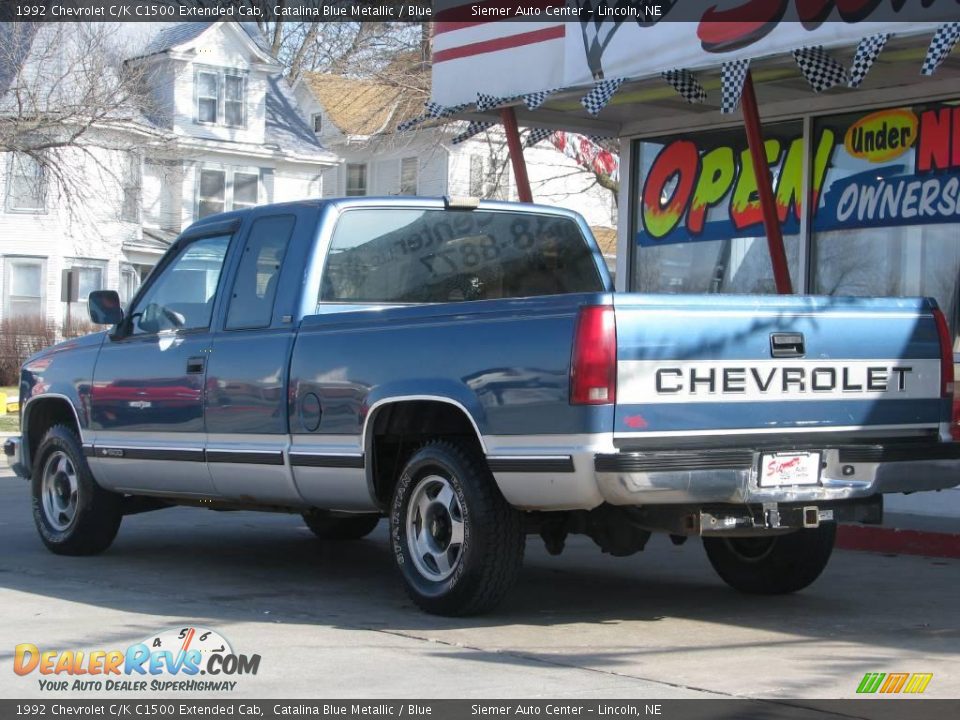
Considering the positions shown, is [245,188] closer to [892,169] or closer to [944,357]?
[892,169]

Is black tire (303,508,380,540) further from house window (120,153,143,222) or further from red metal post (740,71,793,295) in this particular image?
house window (120,153,143,222)

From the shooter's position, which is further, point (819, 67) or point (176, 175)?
point (176, 175)

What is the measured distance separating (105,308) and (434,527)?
3031 millimetres

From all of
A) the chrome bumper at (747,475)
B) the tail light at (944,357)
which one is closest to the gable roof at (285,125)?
the tail light at (944,357)

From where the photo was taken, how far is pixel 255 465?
7.84 metres

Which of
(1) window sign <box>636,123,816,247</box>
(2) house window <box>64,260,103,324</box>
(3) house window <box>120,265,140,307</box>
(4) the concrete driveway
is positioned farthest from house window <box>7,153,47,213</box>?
(4) the concrete driveway

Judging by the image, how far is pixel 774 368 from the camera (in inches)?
259

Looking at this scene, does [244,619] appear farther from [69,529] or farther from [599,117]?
[599,117]

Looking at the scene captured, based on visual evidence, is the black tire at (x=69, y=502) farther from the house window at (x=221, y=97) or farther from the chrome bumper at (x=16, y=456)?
the house window at (x=221, y=97)

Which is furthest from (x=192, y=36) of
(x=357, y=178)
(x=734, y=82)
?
(x=734, y=82)

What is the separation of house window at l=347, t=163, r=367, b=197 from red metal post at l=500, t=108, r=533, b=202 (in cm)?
3272

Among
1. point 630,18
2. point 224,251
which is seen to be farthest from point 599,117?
point 224,251

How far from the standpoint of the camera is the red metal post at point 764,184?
1148cm

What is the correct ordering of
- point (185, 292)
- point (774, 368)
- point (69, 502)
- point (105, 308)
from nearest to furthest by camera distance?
point (774, 368)
point (185, 292)
point (105, 308)
point (69, 502)
